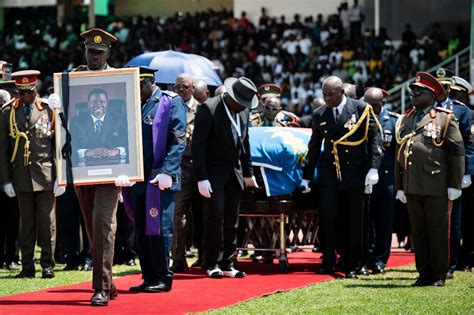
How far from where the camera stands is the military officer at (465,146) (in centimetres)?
1311

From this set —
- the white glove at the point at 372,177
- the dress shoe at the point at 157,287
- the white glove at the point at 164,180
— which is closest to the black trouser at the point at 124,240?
the white glove at the point at 372,177

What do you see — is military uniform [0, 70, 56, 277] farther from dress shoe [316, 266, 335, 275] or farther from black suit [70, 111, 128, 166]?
dress shoe [316, 266, 335, 275]

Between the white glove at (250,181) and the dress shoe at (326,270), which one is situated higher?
the white glove at (250,181)

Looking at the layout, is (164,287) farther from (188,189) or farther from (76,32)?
(76,32)

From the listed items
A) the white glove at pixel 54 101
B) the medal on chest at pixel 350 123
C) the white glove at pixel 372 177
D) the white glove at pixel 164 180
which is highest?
the white glove at pixel 54 101

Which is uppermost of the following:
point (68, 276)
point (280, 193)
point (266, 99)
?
point (266, 99)

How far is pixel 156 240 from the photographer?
37.0 feet

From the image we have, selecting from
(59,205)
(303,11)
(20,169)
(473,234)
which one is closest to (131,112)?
(20,169)

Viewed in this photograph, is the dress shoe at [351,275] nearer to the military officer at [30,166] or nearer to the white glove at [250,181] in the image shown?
the white glove at [250,181]

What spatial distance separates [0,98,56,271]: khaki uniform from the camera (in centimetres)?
1320

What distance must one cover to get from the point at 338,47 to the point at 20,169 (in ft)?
70.0

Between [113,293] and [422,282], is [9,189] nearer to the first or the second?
[113,293]

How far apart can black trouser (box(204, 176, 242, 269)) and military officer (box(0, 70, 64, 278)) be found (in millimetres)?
1815

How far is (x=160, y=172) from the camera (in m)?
11.0
